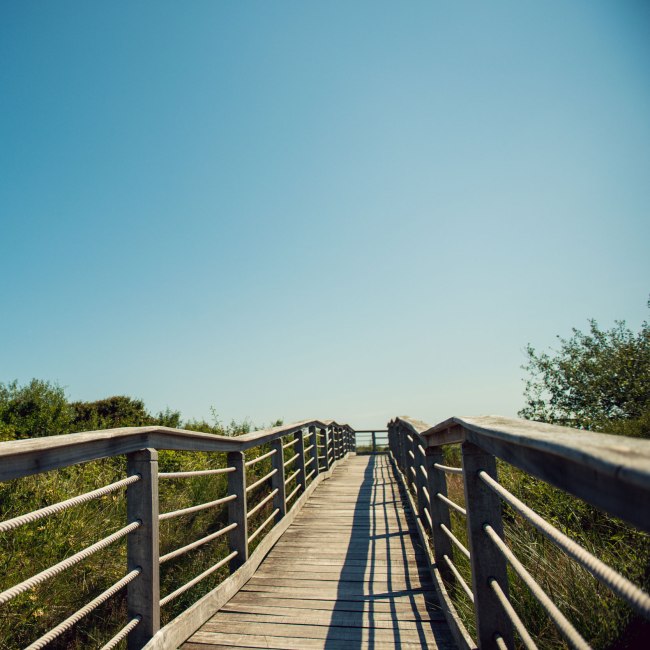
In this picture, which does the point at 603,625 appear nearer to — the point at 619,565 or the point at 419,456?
the point at 619,565

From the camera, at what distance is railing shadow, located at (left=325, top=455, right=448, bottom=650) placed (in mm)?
2648

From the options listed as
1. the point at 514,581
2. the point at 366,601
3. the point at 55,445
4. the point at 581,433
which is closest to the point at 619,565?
the point at 514,581

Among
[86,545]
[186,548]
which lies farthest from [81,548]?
[186,548]

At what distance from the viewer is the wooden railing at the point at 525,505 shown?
74 cm

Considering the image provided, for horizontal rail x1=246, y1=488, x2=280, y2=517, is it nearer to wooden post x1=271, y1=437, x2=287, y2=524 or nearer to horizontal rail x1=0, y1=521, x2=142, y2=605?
wooden post x1=271, y1=437, x2=287, y2=524

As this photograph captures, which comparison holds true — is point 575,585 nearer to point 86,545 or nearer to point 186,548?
point 186,548

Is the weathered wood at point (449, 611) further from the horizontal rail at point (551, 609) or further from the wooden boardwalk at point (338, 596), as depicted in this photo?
the horizontal rail at point (551, 609)

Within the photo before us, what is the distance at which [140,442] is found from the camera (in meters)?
2.33

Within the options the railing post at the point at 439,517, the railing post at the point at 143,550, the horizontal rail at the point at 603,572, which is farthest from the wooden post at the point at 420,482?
the horizontal rail at the point at 603,572

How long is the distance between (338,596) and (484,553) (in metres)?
1.69

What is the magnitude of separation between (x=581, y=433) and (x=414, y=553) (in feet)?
12.2

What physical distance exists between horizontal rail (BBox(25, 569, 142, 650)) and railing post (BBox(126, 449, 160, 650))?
2.7 inches

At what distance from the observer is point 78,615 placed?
1812mm

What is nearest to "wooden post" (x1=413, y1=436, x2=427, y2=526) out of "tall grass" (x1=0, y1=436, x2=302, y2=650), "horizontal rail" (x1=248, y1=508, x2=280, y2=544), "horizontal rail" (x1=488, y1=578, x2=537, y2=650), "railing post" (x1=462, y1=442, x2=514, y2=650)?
"horizontal rail" (x1=248, y1=508, x2=280, y2=544)
